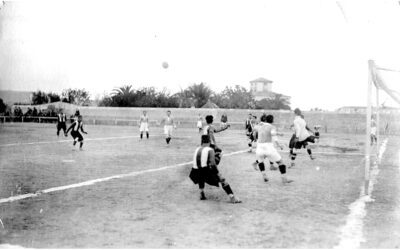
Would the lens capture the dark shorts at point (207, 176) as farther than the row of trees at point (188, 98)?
No

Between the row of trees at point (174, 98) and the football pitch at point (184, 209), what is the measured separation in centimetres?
5473

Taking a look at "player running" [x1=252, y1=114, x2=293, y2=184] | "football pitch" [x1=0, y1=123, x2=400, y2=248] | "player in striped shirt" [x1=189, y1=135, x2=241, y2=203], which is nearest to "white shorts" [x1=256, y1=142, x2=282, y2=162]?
"player running" [x1=252, y1=114, x2=293, y2=184]

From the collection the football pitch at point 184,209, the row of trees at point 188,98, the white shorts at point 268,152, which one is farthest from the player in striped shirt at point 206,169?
the row of trees at point 188,98

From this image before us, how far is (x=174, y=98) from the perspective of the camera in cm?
6775

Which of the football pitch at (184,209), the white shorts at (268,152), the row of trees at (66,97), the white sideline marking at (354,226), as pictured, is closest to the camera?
the white sideline marking at (354,226)

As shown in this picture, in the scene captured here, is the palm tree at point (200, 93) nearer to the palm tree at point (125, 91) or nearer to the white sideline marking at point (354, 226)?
the palm tree at point (125, 91)

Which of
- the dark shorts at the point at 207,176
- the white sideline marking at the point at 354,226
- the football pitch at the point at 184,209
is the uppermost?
the dark shorts at the point at 207,176

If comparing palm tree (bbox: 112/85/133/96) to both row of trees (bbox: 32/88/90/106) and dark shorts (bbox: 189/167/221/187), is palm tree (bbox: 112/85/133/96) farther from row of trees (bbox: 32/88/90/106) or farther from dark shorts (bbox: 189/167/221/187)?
dark shorts (bbox: 189/167/221/187)

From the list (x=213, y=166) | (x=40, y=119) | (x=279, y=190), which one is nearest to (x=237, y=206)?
(x=213, y=166)

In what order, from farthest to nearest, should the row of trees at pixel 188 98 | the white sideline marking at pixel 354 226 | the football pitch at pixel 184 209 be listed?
1. the row of trees at pixel 188 98
2. the football pitch at pixel 184 209
3. the white sideline marking at pixel 354 226

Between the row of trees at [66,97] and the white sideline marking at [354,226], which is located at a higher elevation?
the row of trees at [66,97]

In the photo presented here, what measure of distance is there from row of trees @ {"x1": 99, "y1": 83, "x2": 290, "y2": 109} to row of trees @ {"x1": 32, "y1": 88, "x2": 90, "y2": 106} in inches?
434

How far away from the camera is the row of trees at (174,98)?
6625 centimetres

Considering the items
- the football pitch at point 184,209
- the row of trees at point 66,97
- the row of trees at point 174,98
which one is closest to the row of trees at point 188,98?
the row of trees at point 174,98
